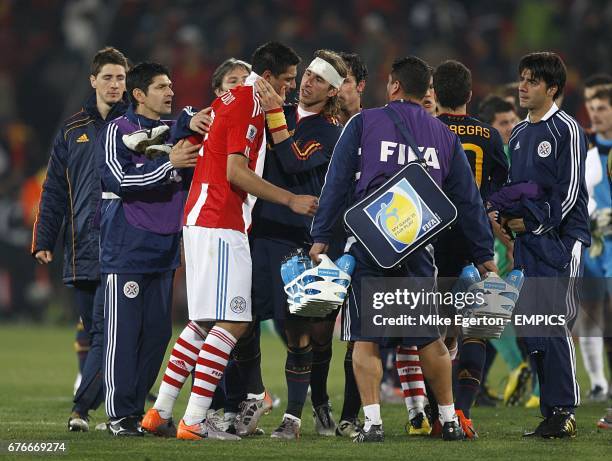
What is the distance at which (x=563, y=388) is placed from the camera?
6.61 metres

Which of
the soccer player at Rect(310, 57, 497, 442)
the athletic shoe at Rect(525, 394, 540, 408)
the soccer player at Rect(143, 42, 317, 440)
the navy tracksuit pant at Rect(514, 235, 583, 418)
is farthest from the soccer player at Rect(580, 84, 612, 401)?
the soccer player at Rect(143, 42, 317, 440)

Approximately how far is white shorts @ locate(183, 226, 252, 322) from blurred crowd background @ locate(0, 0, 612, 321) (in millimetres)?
10648

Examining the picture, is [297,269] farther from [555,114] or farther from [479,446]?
[555,114]

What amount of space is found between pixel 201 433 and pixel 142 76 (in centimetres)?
209

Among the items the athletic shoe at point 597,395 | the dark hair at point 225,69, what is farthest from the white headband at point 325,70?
the athletic shoe at point 597,395

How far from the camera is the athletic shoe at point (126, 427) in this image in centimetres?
674

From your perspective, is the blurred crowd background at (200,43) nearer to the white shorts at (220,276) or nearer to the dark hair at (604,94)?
the dark hair at (604,94)

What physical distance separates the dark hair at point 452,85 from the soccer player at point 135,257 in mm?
1550

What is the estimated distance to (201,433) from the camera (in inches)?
256

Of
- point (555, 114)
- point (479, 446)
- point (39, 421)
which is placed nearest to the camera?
point (479, 446)

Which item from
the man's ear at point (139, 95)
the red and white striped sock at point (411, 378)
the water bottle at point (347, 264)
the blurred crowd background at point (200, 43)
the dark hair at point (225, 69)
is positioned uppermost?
the blurred crowd background at point (200, 43)

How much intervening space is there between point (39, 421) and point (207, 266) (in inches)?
78.6

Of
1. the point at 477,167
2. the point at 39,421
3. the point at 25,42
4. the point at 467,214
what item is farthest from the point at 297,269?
the point at 25,42

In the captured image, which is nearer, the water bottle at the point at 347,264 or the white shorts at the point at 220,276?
the water bottle at the point at 347,264
